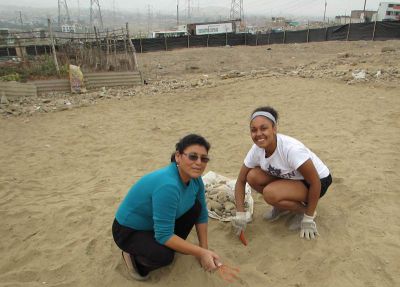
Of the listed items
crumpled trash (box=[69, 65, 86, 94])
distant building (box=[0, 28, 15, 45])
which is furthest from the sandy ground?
distant building (box=[0, 28, 15, 45])

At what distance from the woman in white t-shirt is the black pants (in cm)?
51

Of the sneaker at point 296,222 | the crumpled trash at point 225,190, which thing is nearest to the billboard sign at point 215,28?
the crumpled trash at point 225,190

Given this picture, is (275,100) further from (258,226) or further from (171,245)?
(171,245)

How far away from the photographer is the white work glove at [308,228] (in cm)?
235

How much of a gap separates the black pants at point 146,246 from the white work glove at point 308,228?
795 mm

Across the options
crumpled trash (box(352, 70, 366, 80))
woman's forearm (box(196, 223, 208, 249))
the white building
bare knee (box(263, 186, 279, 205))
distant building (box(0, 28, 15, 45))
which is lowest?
woman's forearm (box(196, 223, 208, 249))

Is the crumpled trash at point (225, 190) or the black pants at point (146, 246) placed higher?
the black pants at point (146, 246)

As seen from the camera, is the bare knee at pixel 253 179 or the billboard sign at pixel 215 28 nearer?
the bare knee at pixel 253 179

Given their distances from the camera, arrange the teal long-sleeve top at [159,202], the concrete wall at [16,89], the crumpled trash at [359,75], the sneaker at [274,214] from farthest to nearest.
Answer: the concrete wall at [16,89]
the crumpled trash at [359,75]
the sneaker at [274,214]
the teal long-sleeve top at [159,202]

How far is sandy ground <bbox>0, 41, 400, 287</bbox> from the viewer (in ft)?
7.13

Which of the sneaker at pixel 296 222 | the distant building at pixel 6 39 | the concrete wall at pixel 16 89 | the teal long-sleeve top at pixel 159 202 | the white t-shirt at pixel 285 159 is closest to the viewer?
the teal long-sleeve top at pixel 159 202

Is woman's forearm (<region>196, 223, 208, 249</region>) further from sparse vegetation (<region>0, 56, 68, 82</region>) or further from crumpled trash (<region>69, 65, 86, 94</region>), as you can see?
sparse vegetation (<region>0, 56, 68, 82</region>)

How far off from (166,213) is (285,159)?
0.95 metres

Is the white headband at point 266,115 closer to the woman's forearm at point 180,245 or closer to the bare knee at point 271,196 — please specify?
the bare knee at point 271,196
